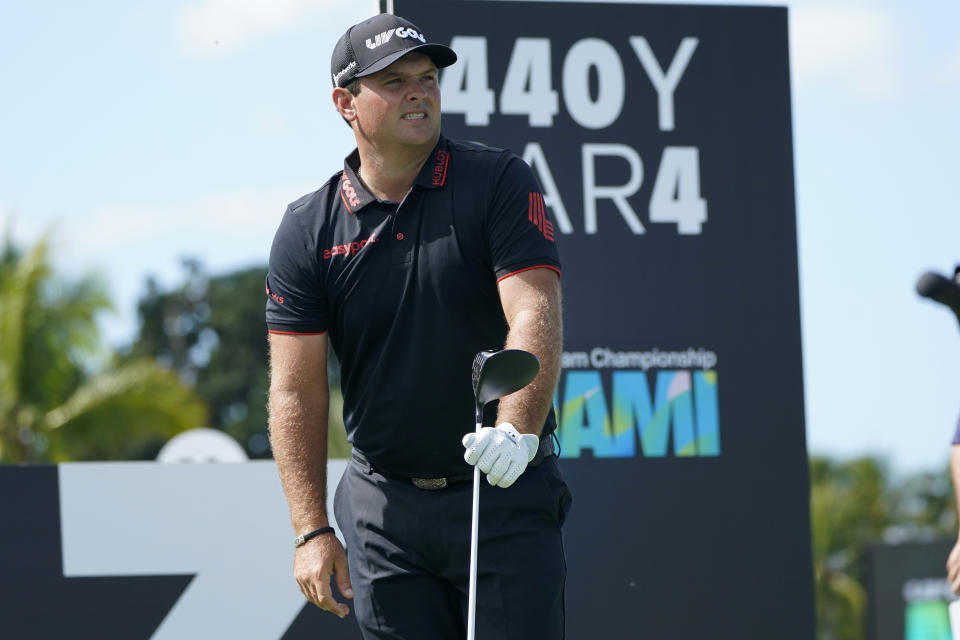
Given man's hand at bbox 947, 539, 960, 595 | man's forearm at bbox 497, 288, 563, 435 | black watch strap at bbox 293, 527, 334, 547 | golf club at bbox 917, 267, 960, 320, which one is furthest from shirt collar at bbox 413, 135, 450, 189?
man's hand at bbox 947, 539, 960, 595

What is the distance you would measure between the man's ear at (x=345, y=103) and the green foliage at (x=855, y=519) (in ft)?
77.3

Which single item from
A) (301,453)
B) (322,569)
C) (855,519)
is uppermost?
(301,453)

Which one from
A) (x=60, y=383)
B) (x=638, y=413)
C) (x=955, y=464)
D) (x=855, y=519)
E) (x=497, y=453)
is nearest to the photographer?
(x=497, y=453)

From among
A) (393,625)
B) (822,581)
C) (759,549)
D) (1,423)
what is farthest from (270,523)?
(822,581)

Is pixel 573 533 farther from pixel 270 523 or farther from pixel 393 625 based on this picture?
pixel 393 625

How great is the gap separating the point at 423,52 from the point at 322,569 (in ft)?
4.91

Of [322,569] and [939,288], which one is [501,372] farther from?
[939,288]

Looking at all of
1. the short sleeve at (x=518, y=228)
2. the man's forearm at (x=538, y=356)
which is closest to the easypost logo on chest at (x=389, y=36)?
the short sleeve at (x=518, y=228)

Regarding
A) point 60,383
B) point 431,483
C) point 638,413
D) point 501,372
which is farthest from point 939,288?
→ point 60,383

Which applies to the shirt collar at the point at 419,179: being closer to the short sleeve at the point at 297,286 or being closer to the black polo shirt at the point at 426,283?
the black polo shirt at the point at 426,283

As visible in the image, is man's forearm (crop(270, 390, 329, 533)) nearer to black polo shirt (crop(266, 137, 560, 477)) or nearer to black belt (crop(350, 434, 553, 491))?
black polo shirt (crop(266, 137, 560, 477))

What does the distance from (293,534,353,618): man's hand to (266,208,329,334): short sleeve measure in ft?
2.03

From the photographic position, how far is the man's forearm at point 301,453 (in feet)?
11.6

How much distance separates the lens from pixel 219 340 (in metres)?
47.0
